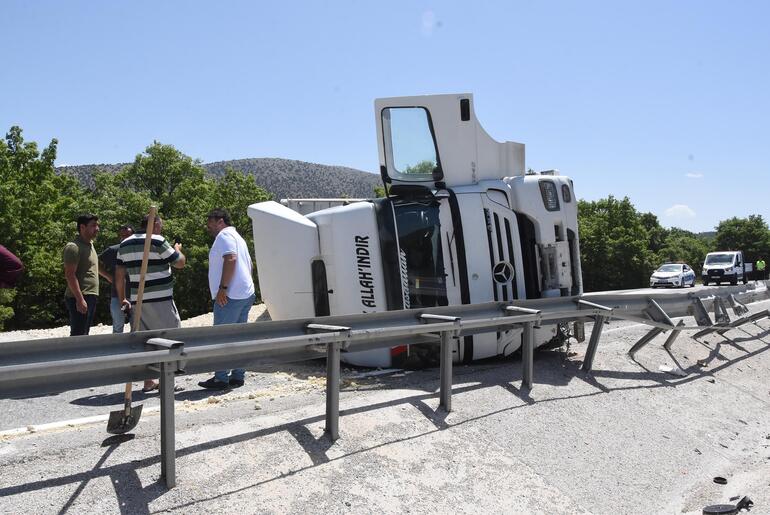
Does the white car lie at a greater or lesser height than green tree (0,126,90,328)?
lesser

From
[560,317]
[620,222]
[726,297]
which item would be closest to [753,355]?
[726,297]

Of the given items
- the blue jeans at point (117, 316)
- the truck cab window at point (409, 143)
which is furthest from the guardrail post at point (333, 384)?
the blue jeans at point (117, 316)

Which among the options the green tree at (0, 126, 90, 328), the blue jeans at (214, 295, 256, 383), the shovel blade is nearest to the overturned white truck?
the blue jeans at (214, 295, 256, 383)

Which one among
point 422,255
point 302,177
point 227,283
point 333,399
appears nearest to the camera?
point 333,399

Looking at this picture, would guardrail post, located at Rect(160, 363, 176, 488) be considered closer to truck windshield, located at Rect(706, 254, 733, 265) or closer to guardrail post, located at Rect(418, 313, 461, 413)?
guardrail post, located at Rect(418, 313, 461, 413)

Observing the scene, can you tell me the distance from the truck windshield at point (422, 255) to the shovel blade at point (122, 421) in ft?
10.7

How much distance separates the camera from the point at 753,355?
906 centimetres

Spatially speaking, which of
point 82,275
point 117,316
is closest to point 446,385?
point 117,316

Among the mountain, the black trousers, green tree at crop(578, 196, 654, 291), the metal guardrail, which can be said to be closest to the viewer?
the metal guardrail

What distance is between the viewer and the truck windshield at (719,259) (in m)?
37.9

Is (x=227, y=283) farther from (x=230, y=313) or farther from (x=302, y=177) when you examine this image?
(x=302, y=177)

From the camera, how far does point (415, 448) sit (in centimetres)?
430

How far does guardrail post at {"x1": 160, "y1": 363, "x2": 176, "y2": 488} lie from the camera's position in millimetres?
3428

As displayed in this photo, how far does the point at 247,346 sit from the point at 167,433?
729mm
